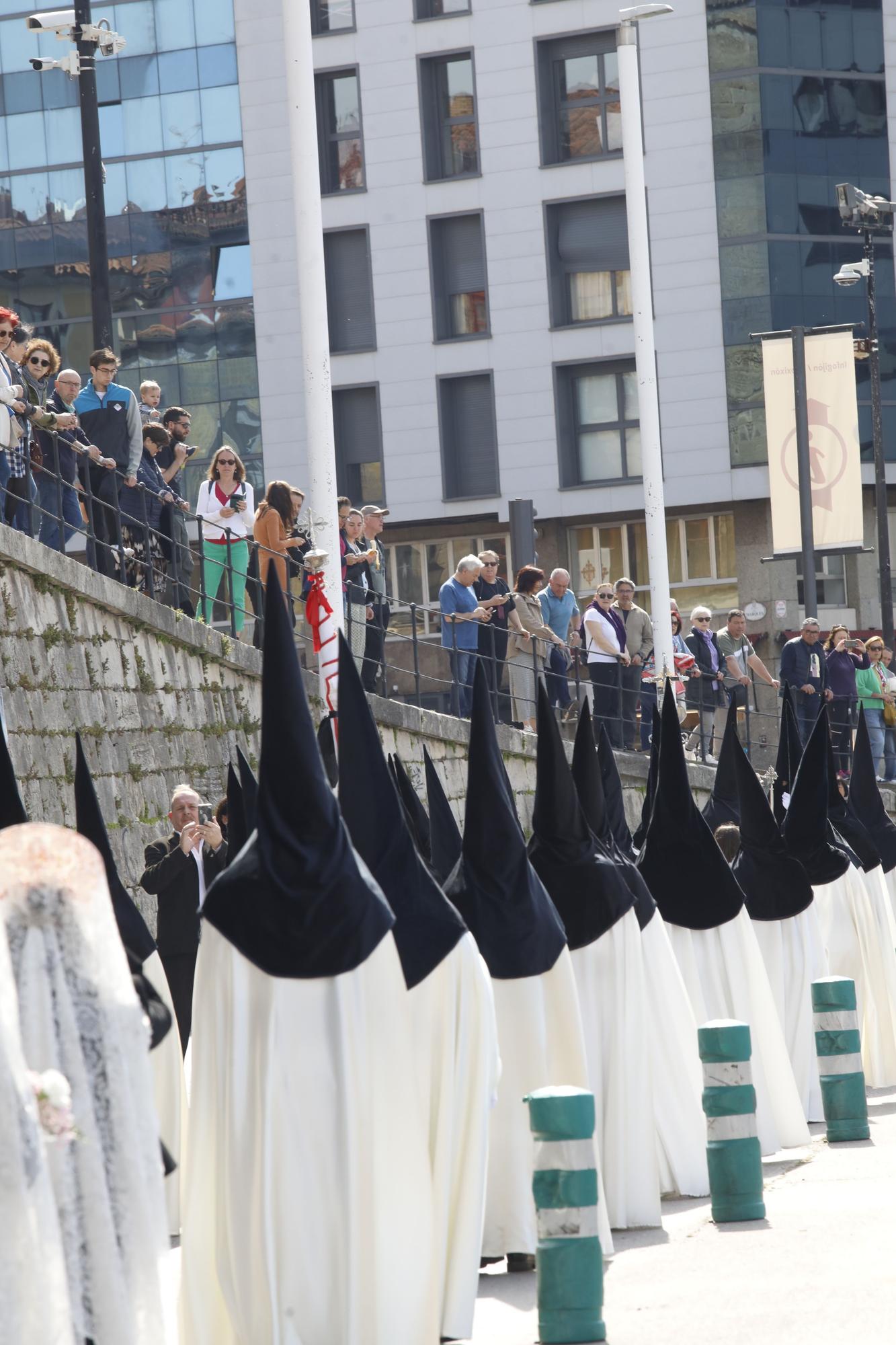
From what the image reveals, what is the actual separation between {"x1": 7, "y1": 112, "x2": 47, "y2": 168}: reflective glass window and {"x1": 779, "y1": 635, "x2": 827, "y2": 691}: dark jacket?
2517 cm

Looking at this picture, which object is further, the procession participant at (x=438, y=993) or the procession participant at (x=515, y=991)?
the procession participant at (x=515, y=991)

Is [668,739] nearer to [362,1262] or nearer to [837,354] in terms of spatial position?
[362,1262]

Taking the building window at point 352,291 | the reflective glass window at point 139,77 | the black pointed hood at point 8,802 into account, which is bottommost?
the black pointed hood at point 8,802

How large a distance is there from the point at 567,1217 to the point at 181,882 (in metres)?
5.30

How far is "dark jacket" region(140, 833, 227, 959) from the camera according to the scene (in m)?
11.7

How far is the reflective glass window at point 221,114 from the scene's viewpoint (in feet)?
136

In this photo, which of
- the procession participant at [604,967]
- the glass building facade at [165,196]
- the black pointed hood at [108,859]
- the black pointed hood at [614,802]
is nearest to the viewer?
the black pointed hood at [108,859]

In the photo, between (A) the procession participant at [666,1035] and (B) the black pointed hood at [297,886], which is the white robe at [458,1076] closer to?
(B) the black pointed hood at [297,886]

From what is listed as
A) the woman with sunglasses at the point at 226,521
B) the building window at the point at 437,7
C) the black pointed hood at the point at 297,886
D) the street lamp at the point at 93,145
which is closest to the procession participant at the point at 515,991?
the black pointed hood at the point at 297,886

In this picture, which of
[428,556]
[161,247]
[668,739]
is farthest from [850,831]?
[161,247]

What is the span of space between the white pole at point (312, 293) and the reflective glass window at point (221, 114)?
28.0 metres

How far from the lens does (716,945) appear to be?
38.1 ft

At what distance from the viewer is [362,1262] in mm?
6500

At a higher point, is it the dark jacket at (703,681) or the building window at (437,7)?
the building window at (437,7)
